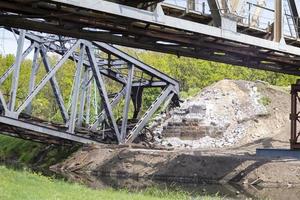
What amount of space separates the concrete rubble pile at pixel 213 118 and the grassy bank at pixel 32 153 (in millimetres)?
8427

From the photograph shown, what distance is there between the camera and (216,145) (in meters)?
45.5

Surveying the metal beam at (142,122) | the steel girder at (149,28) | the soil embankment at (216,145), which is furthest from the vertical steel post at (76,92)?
the steel girder at (149,28)

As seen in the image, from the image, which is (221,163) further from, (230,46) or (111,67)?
(111,67)

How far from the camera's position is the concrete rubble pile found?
47.1 meters

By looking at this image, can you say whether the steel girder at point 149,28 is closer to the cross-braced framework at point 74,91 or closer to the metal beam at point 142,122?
the cross-braced framework at point 74,91

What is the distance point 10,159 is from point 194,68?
38.4 meters

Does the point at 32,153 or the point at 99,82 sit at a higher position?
the point at 99,82

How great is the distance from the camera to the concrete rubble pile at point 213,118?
4712 cm

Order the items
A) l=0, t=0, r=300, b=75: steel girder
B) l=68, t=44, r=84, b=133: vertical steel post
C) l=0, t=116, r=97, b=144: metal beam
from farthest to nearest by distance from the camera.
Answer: l=68, t=44, r=84, b=133: vertical steel post
l=0, t=116, r=97, b=144: metal beam
l=0, t=0, r=300, b=75: steel girder

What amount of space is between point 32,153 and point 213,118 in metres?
15.5

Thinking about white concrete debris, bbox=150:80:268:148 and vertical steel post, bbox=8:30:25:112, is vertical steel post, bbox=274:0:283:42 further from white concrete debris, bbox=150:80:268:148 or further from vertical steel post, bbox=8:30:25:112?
white concrete debris, bbox=150:80:268:148

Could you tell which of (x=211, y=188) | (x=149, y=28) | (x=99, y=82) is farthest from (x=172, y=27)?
(x=99, y=82)

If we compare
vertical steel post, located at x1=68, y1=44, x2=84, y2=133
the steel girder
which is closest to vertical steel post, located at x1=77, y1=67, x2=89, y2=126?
vertical steel post, located at x1=68, y1=44, x2=84, y2=133

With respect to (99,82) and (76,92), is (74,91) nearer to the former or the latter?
(76,92)
